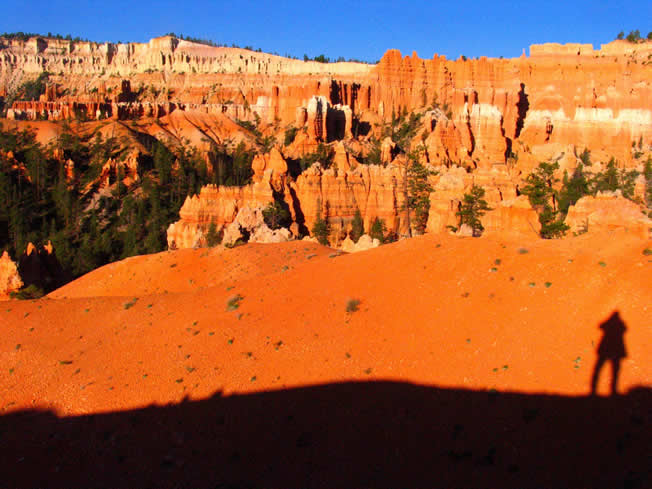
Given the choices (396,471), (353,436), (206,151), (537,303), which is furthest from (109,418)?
(206,151)

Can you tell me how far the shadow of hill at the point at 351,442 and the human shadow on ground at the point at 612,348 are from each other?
47cm

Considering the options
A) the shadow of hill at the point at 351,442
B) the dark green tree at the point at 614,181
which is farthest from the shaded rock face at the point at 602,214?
the dark green tree at the point at 614,181

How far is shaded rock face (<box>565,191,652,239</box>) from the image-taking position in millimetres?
19719

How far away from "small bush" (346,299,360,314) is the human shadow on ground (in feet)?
16.3

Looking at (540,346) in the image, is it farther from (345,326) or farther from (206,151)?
(206,151)

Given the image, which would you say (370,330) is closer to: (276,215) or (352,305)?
(352,305)

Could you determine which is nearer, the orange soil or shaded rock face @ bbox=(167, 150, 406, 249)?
the orange soil

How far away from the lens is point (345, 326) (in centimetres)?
1188

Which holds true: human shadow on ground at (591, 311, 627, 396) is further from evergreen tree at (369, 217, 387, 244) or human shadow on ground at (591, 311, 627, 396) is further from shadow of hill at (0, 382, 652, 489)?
evergreen tree at (369, 217, 387, 244)

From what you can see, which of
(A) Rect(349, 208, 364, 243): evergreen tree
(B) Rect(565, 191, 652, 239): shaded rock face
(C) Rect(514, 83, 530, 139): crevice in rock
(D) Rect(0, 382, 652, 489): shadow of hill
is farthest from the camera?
(C) Rect(514, 83, 530, 139): crevice in rock

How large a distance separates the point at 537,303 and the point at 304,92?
89.6 m

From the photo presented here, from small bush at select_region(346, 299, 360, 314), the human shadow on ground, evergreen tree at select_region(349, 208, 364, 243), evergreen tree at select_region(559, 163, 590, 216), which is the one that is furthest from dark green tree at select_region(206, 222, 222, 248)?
the human shadow on ground

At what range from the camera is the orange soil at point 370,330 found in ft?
31.7

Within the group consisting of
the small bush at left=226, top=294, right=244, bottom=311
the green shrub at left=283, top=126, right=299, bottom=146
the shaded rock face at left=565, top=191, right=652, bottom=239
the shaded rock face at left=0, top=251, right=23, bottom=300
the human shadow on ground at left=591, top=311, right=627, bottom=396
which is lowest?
the shaded rock face at left=0, top=251, right=23, bottom=300
